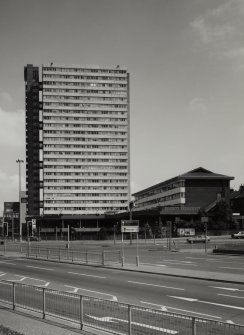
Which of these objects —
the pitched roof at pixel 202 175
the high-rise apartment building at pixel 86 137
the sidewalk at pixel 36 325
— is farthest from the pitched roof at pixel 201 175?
the sidewalk at pixel 36 325

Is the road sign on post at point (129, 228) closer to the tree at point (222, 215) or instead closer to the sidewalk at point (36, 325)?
the sidewalk at point (36, 325)

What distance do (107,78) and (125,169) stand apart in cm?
3745

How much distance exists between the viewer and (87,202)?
18762 centimetres

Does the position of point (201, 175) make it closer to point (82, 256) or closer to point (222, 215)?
point (222, 215)

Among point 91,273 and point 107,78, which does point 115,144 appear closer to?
point 107,78

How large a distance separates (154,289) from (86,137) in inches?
6636

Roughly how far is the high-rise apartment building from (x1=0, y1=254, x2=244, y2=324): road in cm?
15484

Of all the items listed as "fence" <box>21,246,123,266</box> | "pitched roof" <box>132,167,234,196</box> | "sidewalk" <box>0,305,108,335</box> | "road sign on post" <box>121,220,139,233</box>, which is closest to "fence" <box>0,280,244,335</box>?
"sidewalk" <box>0,305,108,335</box>

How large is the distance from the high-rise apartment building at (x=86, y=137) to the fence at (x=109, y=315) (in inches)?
6698

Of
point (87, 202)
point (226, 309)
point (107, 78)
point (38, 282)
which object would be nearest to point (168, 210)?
point (87, 202)

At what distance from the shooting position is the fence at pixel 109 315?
10344 millimetres

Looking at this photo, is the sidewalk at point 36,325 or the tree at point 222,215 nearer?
the sidewalk at point 36,325

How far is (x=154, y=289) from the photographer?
22.9 metres

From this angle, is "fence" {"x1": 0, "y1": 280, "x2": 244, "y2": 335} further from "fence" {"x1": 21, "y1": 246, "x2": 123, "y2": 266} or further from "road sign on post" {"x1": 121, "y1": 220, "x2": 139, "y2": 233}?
"fence" {"x1": 21, "y1": 246, "x2": 123, "y2": 266}
